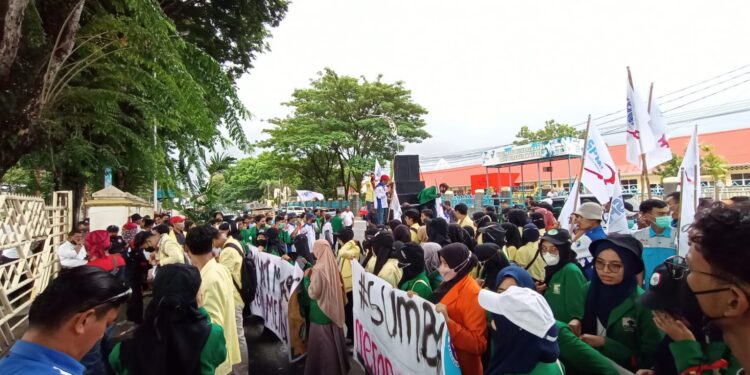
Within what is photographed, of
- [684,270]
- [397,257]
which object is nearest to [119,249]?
[397,257]

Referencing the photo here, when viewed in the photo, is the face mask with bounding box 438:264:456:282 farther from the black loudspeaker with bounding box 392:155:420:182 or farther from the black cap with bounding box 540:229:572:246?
the black loudspeaker with bounding box 392:155:420:182

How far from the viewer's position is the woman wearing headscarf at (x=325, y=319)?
13.4 feet

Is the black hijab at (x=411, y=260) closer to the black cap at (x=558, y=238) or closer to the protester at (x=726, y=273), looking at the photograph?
the black cap at (x=558, y=238)

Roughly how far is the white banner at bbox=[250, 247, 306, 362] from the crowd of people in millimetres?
174

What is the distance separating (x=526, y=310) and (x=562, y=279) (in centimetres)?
134

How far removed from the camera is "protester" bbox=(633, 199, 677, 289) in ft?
15.5

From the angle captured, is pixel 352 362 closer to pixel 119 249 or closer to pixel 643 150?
pixel 119 249

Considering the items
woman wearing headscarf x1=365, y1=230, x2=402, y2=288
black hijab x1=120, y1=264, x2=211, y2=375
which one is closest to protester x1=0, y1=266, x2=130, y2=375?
black hijab x1=120, y1=264, x2=211, y2=375

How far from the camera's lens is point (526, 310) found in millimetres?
2057

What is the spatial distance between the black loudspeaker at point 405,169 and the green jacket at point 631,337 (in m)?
12.4

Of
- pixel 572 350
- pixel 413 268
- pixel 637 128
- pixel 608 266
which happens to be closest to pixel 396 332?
pixel 413 268

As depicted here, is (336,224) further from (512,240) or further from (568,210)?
(512,240)

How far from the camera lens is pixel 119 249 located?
6.99m

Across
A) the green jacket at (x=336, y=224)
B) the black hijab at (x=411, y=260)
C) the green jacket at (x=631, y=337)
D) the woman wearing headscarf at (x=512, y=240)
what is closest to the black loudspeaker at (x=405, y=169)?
the green jacket at (x=336, y=224)
